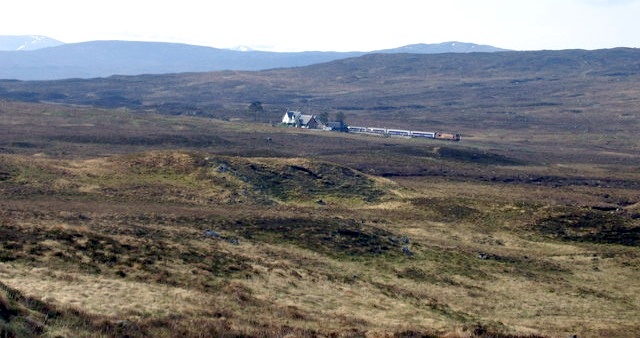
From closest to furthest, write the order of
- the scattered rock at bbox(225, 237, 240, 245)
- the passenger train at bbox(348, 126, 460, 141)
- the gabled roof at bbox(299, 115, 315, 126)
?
the scattered rock at bbox(225, 237, 240, 245), the passenger train at bbox(348, 126, 460, 141), the gabled roof at bbox(299, 115, 315, 126)

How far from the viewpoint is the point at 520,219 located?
59938 millimetres

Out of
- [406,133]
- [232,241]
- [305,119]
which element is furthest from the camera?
[305,119]

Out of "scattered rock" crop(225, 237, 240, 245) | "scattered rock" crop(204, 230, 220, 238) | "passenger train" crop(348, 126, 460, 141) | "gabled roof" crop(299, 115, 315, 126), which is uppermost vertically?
"scattered rock" crop(204, 230, 220, 238)

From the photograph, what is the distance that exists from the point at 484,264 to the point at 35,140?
289 feet

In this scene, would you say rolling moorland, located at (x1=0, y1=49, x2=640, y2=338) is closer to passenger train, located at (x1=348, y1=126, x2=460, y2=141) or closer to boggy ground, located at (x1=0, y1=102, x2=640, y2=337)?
boggy ground, located at (x1=0, y1=102, x2=640, y2=337)

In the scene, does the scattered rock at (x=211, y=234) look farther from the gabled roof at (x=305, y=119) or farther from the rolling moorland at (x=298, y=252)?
the gabled roof at (x=305, y=119)

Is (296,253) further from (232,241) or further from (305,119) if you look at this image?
(305,119)

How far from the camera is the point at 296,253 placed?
41.2 meters

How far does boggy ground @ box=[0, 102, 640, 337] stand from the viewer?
23.6m

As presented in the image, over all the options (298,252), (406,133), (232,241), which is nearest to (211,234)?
(232,241)

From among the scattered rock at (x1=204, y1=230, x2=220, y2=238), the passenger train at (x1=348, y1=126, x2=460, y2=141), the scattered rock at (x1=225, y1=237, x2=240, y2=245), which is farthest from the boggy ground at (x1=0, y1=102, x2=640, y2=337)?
the passenger train at (x1=348, y1=126, x2=460, y2=141)

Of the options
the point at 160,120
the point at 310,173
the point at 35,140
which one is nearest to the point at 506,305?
the point at 310,173

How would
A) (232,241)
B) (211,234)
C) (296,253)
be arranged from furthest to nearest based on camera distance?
(211,234), (232,241), (296,253)

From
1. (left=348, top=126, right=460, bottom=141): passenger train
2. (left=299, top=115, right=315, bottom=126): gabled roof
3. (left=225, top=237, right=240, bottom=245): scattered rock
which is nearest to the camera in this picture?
(left=225, top=237, right=240, bottom=245): scattered rock
